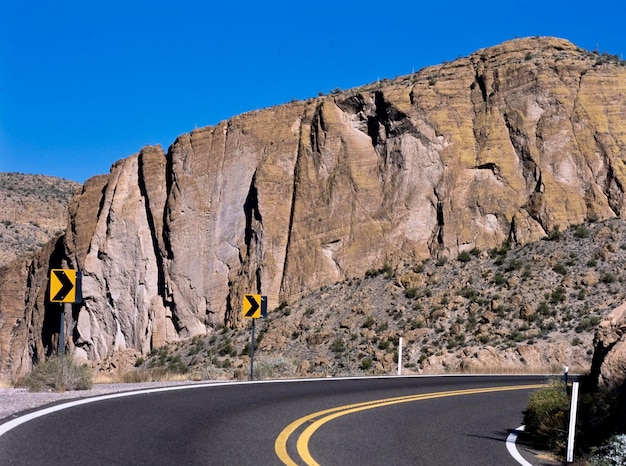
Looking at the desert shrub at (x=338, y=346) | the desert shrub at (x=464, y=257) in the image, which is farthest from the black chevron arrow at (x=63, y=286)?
the desert shrub at (x=464, y=257)

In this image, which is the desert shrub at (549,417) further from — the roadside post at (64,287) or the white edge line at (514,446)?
the roadside post at (64,287)

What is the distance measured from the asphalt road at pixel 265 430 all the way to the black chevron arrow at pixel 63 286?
2426 millimetres

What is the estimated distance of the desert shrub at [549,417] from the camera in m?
10.2

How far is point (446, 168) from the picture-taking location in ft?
137

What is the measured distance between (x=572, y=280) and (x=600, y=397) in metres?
25.9

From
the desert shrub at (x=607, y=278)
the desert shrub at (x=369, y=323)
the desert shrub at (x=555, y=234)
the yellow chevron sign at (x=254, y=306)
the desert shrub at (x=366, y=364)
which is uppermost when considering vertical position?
the desert shrub at (x=555, y=234)

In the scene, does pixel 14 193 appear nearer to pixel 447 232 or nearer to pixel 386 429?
pixel 447 232

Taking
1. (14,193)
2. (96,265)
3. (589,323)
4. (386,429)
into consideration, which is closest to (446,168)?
(589,323)

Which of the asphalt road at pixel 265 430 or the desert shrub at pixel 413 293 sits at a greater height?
the desert shrub at pixel 413 293

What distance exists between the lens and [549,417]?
422 inches

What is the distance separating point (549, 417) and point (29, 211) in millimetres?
85497

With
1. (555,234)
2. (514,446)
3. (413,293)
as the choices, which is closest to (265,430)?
(514,446)

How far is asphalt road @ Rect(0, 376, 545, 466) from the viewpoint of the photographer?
7.70 metres

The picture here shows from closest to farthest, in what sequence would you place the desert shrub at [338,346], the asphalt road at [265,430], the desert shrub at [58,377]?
1. the asphalt road at [265,430]
2. the desert shrub at [58,377]
3. the desert shrub at [338,346]
